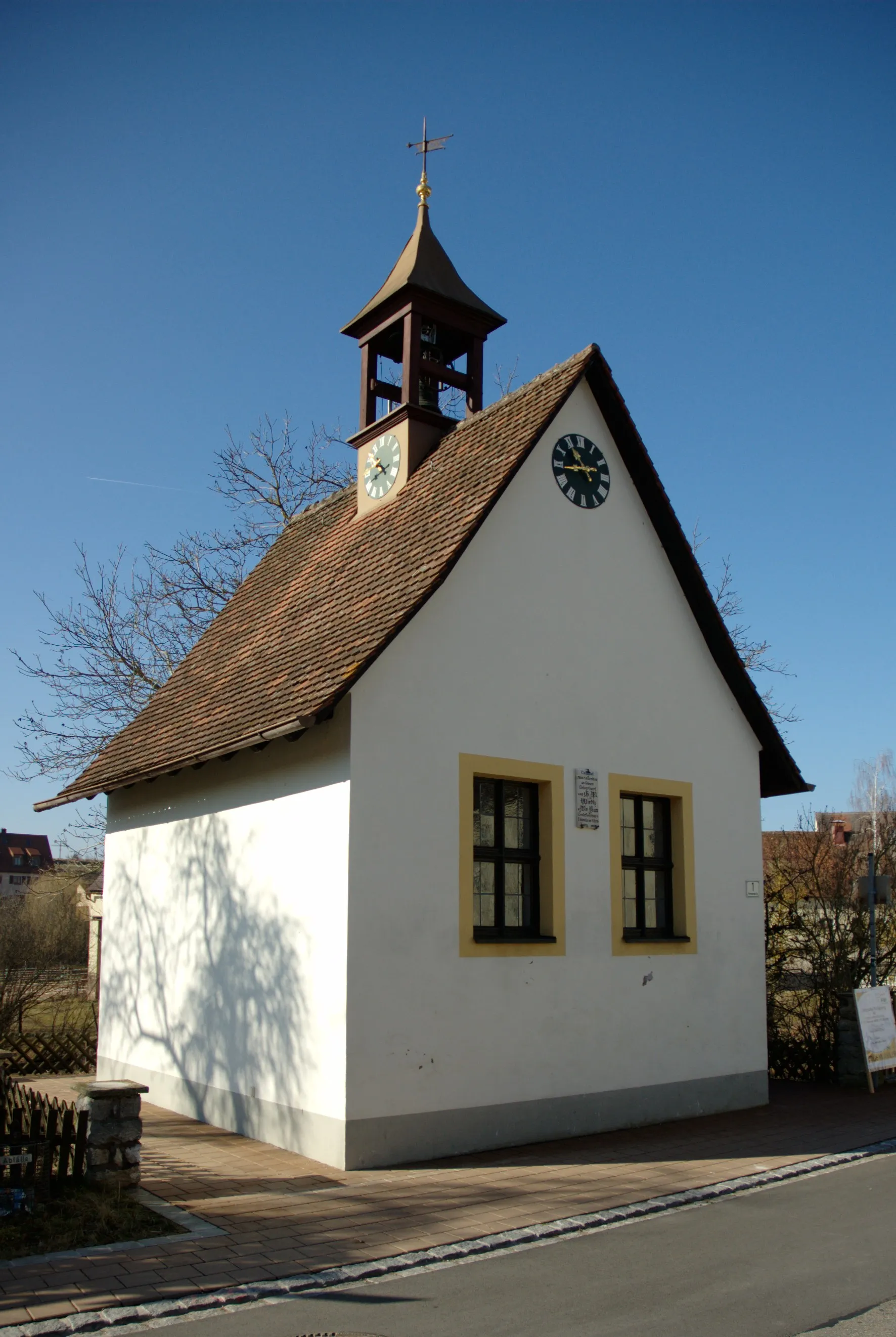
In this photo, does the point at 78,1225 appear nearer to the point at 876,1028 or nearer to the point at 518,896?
the point at 518,896

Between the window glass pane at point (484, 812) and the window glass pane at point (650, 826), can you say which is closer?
the window glass pane at point (484, 812)

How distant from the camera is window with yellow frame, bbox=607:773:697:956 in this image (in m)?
11.8

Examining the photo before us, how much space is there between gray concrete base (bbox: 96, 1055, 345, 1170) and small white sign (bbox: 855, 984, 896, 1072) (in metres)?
7.79

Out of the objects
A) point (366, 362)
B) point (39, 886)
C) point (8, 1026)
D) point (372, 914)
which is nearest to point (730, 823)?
point (372, 914)

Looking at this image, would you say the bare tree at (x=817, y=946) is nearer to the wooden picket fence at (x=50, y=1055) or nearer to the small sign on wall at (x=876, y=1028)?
the small sign on wall at (x=876, y=1028)

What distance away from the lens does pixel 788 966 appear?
Result: 52.5 feet

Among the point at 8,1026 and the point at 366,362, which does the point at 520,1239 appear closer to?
the point at 8,1026

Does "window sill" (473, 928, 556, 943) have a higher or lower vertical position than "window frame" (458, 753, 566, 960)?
lower

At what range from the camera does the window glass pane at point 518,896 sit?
10828 mm

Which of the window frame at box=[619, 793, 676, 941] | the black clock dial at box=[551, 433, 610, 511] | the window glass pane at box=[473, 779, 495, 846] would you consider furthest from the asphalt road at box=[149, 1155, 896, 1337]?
the black clock dial at box=[551, 433, 610, 511]

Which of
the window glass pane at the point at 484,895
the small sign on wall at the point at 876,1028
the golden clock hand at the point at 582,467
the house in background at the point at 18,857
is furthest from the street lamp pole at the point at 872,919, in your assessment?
the house in background at the point at 18,857

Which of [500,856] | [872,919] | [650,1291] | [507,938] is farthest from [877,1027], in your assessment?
[650,1291]

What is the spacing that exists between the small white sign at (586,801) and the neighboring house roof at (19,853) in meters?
92.6

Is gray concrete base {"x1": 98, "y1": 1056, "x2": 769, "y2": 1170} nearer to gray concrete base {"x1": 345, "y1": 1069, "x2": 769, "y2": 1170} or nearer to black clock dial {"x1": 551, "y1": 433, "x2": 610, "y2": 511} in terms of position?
gray concrete base {"x1": 345, "y1": 1069, "x2": 769, "y2": 1170}
